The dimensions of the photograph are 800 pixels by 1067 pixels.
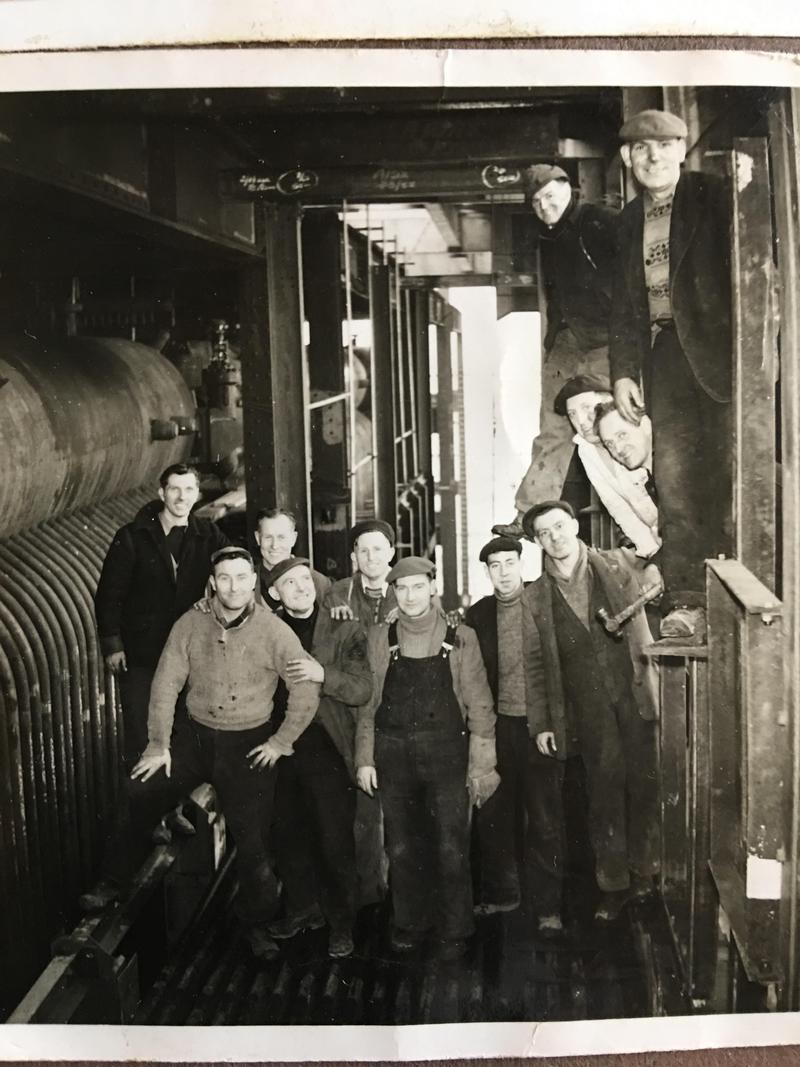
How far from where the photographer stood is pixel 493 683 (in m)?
0.86

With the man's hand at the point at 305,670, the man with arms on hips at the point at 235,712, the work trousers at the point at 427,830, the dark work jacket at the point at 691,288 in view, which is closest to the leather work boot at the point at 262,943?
the man with arms on hips at the point at 235,712

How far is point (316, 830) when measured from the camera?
34.5 inches

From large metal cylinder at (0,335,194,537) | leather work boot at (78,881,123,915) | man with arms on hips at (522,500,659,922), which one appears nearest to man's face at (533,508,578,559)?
man with arms on hips at (522,500,659,922)

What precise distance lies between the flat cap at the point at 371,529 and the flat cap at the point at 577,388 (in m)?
0.17

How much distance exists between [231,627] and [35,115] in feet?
1.43

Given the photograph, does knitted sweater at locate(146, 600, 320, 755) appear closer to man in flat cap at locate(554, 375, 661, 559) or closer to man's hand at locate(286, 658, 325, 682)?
man's hand at locate(286, 658, 325, 682)

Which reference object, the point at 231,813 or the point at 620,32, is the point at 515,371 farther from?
the point at 231,813

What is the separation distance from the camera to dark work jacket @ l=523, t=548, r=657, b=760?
84cm

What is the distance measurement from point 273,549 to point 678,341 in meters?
0.37

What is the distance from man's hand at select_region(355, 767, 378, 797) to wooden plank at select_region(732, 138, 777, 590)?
35 cm

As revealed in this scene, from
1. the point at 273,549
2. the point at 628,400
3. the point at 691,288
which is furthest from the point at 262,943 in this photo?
the point at 691,288

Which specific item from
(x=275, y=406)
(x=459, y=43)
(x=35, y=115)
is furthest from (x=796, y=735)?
(x=35, y=115)

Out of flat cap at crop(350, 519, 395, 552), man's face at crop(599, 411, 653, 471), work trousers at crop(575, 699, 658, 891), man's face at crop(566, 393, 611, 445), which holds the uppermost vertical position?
man's face at crop(566, 393, 611, 445)

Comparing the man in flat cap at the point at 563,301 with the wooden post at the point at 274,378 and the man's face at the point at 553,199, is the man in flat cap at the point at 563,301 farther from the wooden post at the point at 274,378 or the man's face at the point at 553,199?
the wooden post at the point at 274,378
